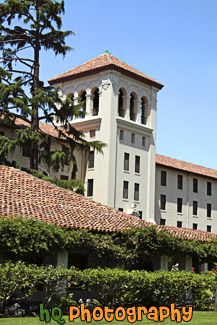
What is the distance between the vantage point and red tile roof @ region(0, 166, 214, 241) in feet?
68.0

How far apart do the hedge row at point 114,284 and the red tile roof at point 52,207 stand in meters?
2.67

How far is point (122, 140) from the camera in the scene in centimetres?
4891

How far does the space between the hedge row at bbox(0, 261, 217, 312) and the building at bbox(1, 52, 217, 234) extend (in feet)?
82.5

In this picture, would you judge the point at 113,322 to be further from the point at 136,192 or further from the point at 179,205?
the point at 179,205

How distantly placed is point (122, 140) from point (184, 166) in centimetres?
1233

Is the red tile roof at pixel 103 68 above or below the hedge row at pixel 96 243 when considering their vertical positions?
above

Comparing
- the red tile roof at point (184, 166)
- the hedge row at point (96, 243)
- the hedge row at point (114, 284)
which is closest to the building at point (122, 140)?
the red tile roof at point (184, 166)

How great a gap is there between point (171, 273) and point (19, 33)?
2527cm

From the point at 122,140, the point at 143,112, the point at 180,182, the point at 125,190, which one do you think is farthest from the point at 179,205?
the point at 122,140

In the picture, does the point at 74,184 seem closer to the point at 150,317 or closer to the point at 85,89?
the point at 85,89

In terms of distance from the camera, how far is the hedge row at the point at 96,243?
1795 cm

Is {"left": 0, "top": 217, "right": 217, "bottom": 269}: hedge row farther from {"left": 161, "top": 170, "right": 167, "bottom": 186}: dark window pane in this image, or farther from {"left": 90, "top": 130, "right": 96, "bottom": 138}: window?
{"left": 161, "top": 170, "right": 167, "bottom": 186}: dark window pane

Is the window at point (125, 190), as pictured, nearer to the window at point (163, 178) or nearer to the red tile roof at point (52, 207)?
the window at point (163, 178)

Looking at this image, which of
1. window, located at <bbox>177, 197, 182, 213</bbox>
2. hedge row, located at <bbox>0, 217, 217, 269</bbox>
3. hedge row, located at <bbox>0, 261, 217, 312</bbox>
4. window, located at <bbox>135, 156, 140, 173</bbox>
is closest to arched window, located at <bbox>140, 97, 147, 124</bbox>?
window, located at <bbox>135, 156, 140, 173</bbox>
